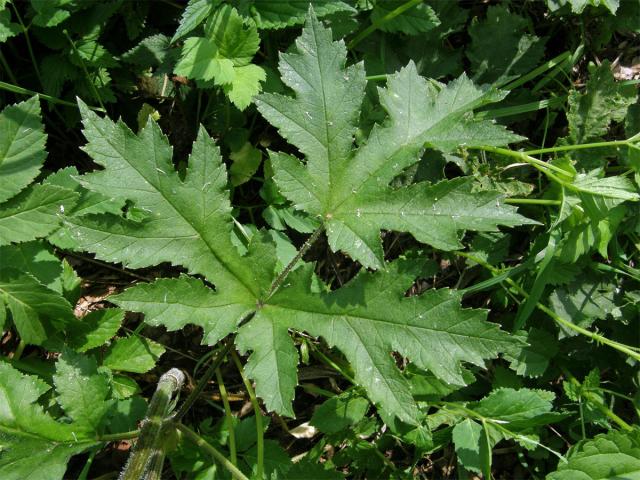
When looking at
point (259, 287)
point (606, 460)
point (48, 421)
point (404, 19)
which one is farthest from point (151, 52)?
point (606, 460)

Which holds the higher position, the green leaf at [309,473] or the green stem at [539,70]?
the green stem at [539,70]

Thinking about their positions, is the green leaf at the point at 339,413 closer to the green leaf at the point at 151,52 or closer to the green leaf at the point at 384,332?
the green leaf at the point at 384,332

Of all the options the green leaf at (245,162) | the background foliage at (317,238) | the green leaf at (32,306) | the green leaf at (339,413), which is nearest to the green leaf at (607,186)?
the background foliage at (317,238)

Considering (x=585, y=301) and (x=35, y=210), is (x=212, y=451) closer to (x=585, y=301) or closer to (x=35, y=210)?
(x=35, y=210)

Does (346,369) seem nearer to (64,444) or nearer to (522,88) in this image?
(64,444)

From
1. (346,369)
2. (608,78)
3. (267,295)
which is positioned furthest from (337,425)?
(608,78)

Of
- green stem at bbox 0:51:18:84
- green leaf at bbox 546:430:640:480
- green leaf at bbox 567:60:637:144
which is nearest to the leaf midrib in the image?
green stem at bbox 0:51:18:84

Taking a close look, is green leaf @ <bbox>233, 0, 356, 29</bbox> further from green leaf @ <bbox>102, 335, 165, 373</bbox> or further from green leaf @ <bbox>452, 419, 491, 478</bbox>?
green leaf @ <bbox>452, 419, 491, 478</bbox>

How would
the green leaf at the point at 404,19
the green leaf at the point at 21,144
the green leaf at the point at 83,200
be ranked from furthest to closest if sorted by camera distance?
the green leaf at the point at 404,19
the green leaf at the point at 83,200
the green leaf at the point at 21,144
